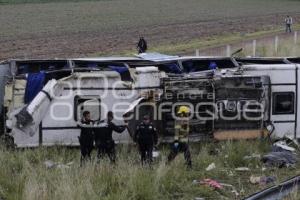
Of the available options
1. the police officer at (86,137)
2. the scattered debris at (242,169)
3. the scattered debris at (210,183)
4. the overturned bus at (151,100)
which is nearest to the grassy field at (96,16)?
the overturned bus at (151,100)

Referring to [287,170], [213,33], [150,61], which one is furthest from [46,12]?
[287,170]

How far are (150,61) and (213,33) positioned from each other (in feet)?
83.6

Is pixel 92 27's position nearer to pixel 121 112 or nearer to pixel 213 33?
pixel 213 33

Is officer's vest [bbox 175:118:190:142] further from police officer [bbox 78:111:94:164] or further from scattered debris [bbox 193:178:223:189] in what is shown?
police officer [bbox 78:111:94:164]

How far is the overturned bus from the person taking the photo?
12.0 metres

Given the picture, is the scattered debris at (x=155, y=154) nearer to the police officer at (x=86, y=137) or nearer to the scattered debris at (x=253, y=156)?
the police officer at (x=86, y=137)

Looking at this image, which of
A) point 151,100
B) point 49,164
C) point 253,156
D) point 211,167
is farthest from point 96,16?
point 211,167

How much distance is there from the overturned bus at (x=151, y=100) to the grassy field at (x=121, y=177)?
2.57ft

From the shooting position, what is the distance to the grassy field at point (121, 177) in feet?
27.2

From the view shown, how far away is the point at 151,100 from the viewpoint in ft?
39.8

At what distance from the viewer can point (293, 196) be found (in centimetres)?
813

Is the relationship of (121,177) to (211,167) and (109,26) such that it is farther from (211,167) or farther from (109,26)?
(109,26)

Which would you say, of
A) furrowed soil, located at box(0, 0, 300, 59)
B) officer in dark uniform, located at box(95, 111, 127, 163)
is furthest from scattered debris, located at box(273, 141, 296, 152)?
furrowed soil, located at box(0, 0, 300, 59)

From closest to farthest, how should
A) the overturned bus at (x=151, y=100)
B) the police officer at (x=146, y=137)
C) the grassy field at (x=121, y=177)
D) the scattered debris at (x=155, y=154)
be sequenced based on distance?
the grassy field at (x=121, y=177)
the police officer at (x=146, y=137)
the scattered debris at (x=155, y=154)
the overturned bus at (x=151, y=100)
